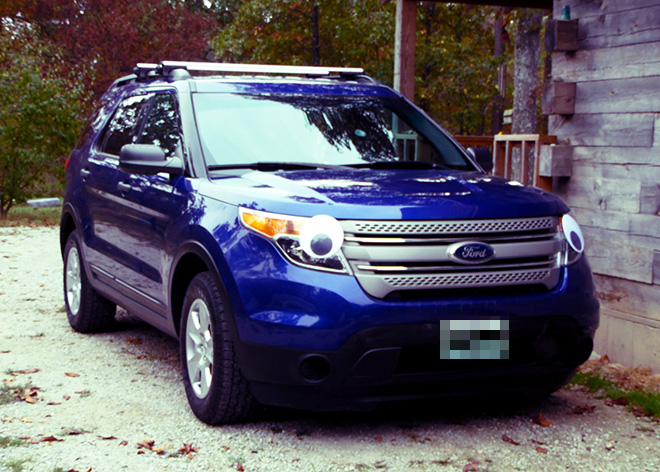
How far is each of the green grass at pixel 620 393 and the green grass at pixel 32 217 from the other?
45.9ft

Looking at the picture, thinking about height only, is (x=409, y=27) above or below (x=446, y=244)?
above

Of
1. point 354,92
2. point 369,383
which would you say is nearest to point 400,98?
point 354,92

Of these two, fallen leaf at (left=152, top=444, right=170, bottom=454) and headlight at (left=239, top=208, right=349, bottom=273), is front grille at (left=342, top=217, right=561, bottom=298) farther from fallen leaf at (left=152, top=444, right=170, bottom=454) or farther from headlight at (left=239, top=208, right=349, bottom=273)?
fallen leaf at (left=152, top=444, right=170, bottom=454)

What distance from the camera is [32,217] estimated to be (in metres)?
20.7

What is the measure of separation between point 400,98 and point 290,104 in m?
0.84

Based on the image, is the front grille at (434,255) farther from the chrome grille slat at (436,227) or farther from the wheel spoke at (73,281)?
the wheel spoke at (73,281)

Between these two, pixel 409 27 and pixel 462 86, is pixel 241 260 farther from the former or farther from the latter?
pixel 462 86

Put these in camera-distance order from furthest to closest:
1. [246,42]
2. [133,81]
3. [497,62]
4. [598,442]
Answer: [497,62], [246,42], [133,81], [598,442]

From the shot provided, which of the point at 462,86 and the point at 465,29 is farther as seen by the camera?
the point at 465,29

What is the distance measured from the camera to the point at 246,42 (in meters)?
25.1

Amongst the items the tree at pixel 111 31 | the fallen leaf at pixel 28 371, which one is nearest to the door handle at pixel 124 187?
the fallen leaf at pixel 28 371

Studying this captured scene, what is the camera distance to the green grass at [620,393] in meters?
5.27

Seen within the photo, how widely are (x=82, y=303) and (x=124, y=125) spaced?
59.3 inches

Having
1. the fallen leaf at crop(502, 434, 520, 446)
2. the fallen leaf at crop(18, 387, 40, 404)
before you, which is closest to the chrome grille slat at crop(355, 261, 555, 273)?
the fallen leaf at crop(502, 434, 520, 446)
